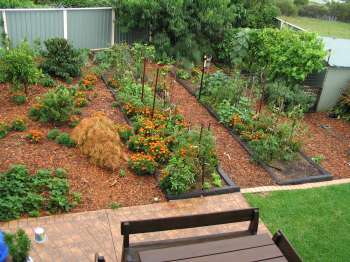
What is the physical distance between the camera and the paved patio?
17.4ft

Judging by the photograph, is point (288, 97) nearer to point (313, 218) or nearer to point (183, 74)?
point (183, 74)

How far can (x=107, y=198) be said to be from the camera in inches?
252

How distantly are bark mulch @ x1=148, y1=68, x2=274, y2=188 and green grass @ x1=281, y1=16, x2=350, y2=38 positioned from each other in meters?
17.4

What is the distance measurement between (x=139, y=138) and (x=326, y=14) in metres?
28.7

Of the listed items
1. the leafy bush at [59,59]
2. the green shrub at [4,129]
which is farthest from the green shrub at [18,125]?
the leafy bush at [59,59]

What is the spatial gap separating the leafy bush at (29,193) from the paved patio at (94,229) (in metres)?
0.16

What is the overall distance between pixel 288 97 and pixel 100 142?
5.39 meters

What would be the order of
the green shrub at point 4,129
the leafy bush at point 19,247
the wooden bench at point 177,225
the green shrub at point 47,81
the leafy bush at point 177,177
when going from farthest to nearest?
1. the green shrub at point 47,81
2. the green shrub at point 4,129
3. the leafy bush at point 177,177
4. the leafy bush at point 19,247
5. the wooden bench at point 177,225

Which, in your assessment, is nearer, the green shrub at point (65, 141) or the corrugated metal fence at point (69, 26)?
the green shrub at point (65, 141)

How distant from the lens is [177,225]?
14.4 ft

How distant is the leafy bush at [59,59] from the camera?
1032cm

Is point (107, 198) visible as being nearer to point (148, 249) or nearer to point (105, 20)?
point (148, 249)

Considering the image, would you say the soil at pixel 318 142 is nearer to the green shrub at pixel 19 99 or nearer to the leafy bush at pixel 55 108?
the leafy bush at pixel 55 108

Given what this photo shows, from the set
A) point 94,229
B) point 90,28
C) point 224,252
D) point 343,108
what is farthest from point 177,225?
point 90,28
